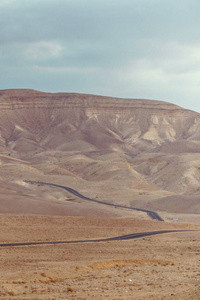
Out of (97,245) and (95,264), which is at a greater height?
(95,264)

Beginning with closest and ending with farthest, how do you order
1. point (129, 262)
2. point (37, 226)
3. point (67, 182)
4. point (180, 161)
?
point (129, 262)
point (37, 226)
point (67, 182)
point (180, 161)

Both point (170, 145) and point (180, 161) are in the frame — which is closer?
point (180, 161)

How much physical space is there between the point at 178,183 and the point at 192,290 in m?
114

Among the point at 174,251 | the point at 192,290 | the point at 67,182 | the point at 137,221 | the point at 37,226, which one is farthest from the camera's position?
the point at 67,182

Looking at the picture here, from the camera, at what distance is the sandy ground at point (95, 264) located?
2341cm

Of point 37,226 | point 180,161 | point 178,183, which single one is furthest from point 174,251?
point 180,161

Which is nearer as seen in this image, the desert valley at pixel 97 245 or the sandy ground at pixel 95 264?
the sandy ground at pixel 95 264

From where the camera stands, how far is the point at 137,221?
205 feet

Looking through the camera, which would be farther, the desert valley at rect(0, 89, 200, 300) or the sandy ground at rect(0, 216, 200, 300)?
the desert valley at rect(0, 89, 200, 300)

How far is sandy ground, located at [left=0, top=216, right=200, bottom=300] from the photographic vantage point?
23.4m

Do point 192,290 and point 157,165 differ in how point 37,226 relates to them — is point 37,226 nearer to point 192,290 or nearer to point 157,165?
point 192,290

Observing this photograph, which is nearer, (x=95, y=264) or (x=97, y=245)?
(x=95, y=264)

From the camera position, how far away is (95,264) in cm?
3241

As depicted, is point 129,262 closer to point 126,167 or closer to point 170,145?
point 126,167
